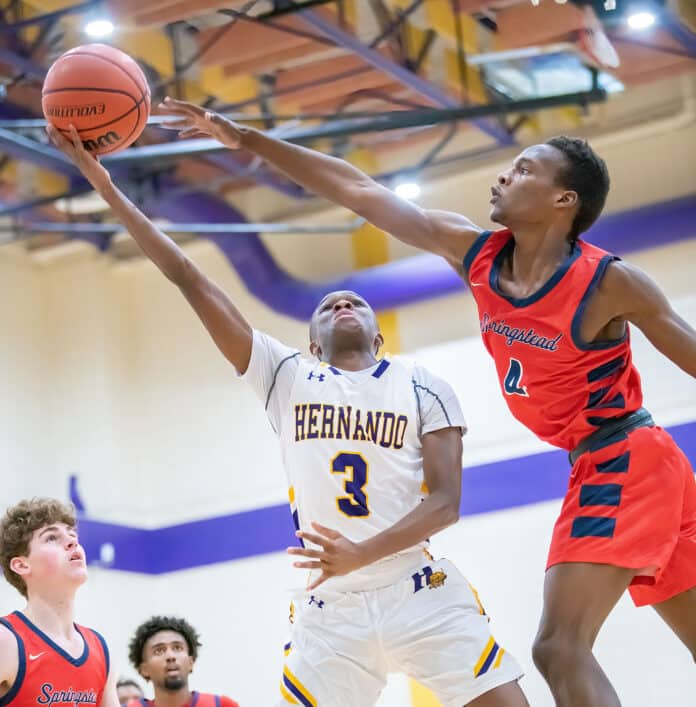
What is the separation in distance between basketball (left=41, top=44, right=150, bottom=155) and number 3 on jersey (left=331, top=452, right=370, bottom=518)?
1574 mm

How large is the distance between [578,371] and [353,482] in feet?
3.31

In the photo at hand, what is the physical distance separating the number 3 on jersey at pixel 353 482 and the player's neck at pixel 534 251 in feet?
3.16

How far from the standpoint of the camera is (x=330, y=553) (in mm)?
4266

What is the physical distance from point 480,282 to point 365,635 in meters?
1.36

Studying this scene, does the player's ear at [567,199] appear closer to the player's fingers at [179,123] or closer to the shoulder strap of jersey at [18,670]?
the player's fingers at [179,123]

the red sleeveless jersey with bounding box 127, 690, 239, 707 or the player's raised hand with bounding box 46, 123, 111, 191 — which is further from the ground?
the player's raised hand with bounding box 46, 123, 111, 191

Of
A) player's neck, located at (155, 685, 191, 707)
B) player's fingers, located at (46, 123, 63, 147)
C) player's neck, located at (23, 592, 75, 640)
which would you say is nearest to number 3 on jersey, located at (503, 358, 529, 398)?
player's fingers, located at (46, 123, 63, 147)

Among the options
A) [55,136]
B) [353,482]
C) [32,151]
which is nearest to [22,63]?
[32,151]

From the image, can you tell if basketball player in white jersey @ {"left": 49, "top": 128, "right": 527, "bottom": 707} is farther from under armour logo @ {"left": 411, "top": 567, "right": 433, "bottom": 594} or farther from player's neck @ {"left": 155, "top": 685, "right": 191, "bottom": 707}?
player's neck @ {"left": 155, "top": 685, "right": 191, "bottom": 707}

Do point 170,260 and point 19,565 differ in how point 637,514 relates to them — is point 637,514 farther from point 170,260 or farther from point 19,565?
point 19,565

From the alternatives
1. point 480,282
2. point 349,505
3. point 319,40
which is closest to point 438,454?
point 349,505

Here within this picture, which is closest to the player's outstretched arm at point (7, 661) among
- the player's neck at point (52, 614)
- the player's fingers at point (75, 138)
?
the player's neck at point (52, 614)

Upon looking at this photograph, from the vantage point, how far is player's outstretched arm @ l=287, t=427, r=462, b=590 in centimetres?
426

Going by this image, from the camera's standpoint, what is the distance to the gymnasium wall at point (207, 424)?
10914mm
